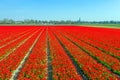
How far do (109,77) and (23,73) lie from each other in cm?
483

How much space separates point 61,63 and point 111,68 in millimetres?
3450

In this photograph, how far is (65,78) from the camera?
33.9 feet

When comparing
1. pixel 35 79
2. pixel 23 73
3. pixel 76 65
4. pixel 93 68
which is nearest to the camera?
pixel 35 79

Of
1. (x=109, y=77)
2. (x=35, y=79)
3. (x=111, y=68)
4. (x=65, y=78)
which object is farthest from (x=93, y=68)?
(x=35, y=79)

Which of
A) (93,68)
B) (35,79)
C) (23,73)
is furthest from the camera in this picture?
(93,68)

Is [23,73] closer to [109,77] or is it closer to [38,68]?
[38,68]

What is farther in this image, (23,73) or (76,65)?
(76,65)

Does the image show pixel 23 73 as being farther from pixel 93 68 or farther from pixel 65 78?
pixel 93 68

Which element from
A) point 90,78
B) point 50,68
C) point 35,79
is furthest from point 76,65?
point 35,79

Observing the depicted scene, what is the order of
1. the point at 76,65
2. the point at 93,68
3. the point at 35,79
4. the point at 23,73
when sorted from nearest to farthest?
the point at 35,79 → the point at 23,73 → the point at 93,68 → the point at 76,65

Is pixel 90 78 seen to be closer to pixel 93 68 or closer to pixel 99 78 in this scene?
pixel 99 78

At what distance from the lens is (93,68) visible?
12.5m

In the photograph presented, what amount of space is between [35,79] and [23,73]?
1.43 meters

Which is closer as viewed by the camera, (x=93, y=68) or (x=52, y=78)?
(x=52, y=78)
